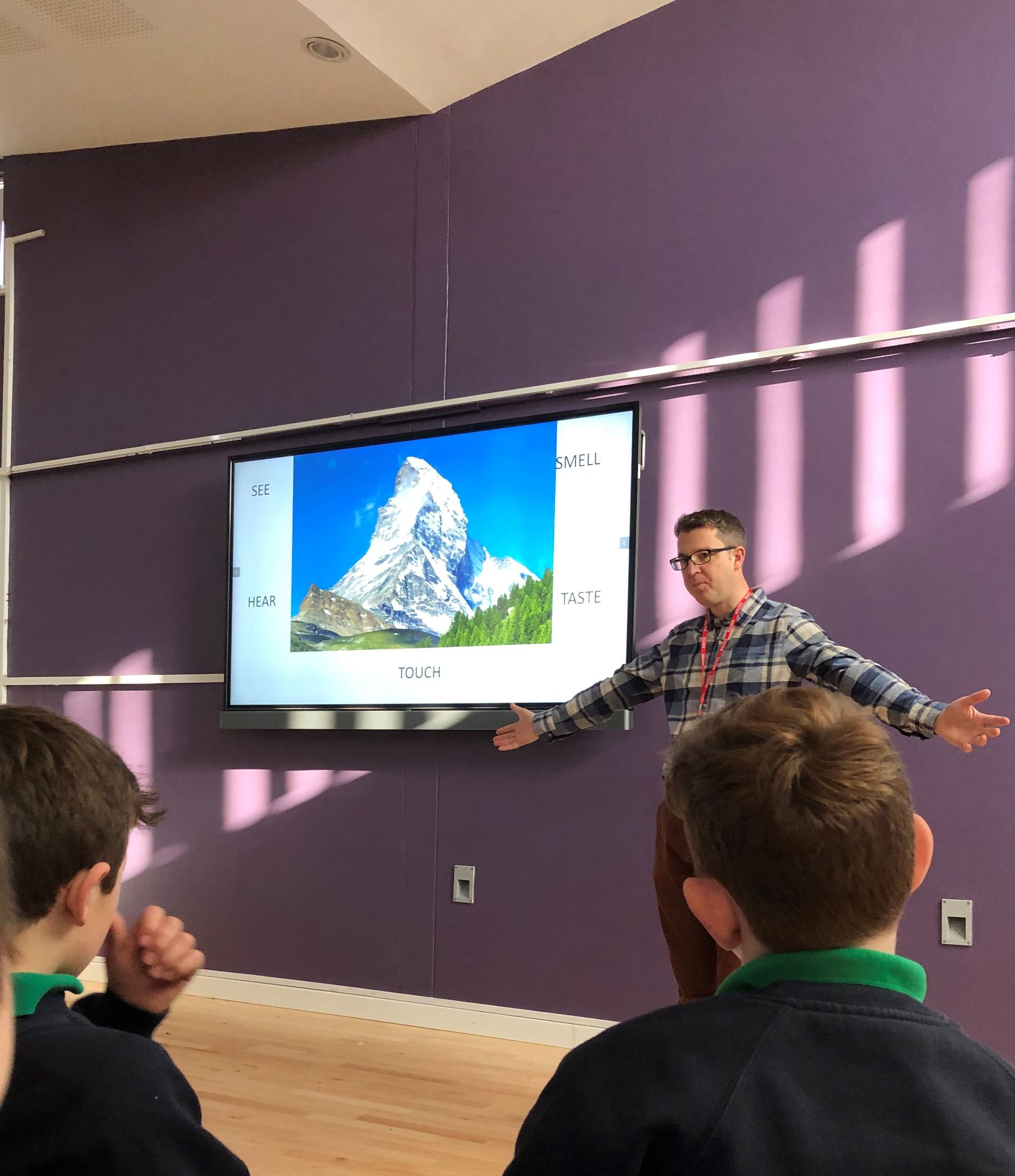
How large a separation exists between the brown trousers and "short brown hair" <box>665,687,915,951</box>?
2.12 metres

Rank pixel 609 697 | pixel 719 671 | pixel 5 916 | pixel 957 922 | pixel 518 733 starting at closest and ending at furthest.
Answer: pixel 5 916, pixel 719 671, pixel 957 922, pixel 609 697, pixel 518 733

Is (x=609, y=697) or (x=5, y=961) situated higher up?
(x=5, y=961)

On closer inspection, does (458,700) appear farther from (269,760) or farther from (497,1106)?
(497,1106)

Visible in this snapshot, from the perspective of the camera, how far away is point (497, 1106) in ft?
10.7

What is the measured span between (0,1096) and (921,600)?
3421 millimetres

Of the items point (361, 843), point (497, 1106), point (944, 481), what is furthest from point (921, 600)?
point (361, 843)

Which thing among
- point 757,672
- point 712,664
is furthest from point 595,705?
point 757,672

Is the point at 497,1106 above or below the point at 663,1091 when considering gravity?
below

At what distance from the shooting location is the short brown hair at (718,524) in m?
3.26

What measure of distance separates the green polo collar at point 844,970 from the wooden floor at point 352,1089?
217 cm

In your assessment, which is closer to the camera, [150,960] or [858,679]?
[150,960]

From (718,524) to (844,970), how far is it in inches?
98.1

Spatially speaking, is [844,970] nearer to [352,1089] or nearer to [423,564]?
[352,1089]

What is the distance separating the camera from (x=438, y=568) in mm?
4375
